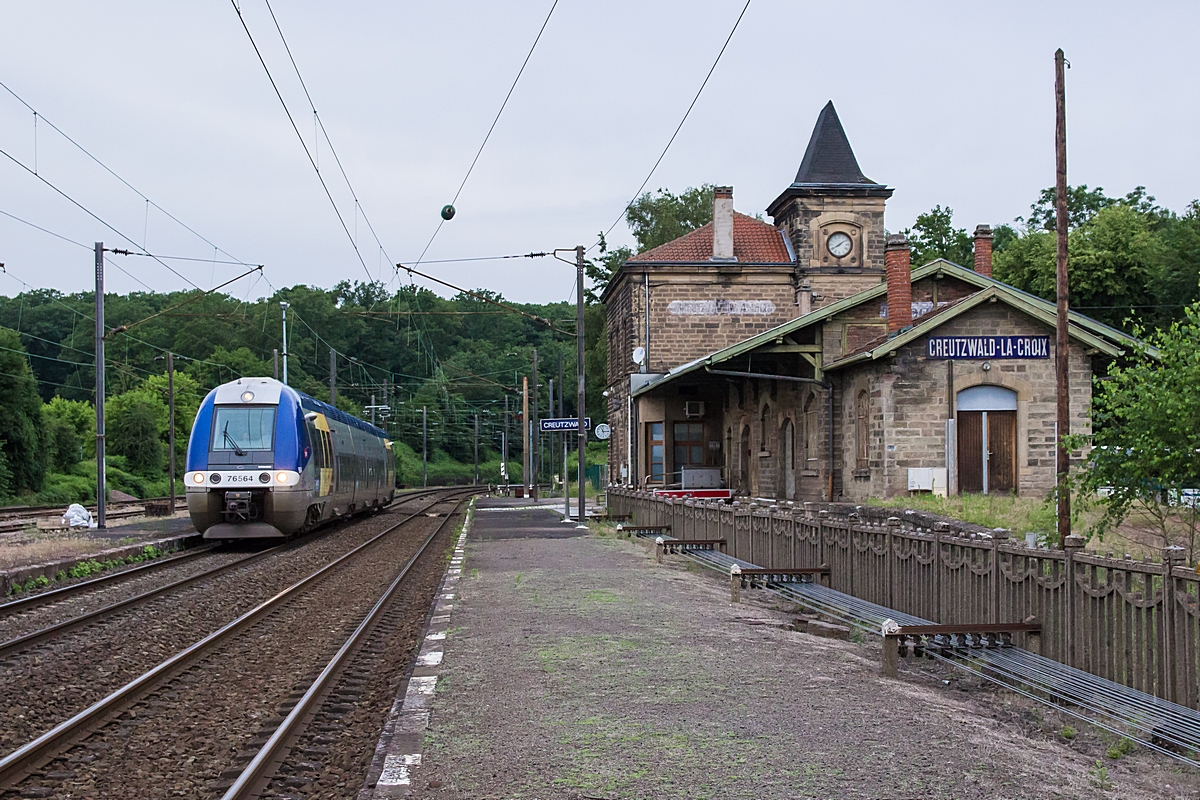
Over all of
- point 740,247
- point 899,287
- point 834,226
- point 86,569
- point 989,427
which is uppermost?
point 834,226

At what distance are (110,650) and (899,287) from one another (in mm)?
18446

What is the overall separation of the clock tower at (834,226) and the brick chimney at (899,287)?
1347cm

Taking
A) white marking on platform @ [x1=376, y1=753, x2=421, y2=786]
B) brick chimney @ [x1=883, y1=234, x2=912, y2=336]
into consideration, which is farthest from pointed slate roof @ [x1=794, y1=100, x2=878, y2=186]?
white marking on platform @ [x1=376, y1=753, x2=421, y2=786]

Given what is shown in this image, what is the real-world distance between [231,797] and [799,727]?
2.87 metres

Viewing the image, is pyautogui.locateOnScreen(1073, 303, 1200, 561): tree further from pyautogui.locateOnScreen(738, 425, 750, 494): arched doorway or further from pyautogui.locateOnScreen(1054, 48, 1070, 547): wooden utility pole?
pyautogui.locateOnScreen(738, 425, 750, 494): arched doorway

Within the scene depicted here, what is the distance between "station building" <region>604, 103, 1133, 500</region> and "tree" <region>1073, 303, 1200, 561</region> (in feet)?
12.8

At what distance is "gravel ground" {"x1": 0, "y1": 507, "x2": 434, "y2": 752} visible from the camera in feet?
24.3

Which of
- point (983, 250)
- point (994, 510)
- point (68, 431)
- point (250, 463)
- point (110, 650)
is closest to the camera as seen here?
point (110, 650)

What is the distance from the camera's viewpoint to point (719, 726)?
6.28m

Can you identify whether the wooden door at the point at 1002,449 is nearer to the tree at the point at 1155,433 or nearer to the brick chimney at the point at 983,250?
the tree at the point at 1155,433

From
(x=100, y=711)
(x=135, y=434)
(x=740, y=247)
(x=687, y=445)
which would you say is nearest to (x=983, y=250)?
(x=740, y=247)

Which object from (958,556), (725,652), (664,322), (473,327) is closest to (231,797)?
(725,652)

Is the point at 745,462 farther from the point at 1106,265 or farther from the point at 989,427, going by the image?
the point at 1106,265

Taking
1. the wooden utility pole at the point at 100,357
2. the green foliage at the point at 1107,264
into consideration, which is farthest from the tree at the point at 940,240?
the wooden utility pole at the point at 100,357
